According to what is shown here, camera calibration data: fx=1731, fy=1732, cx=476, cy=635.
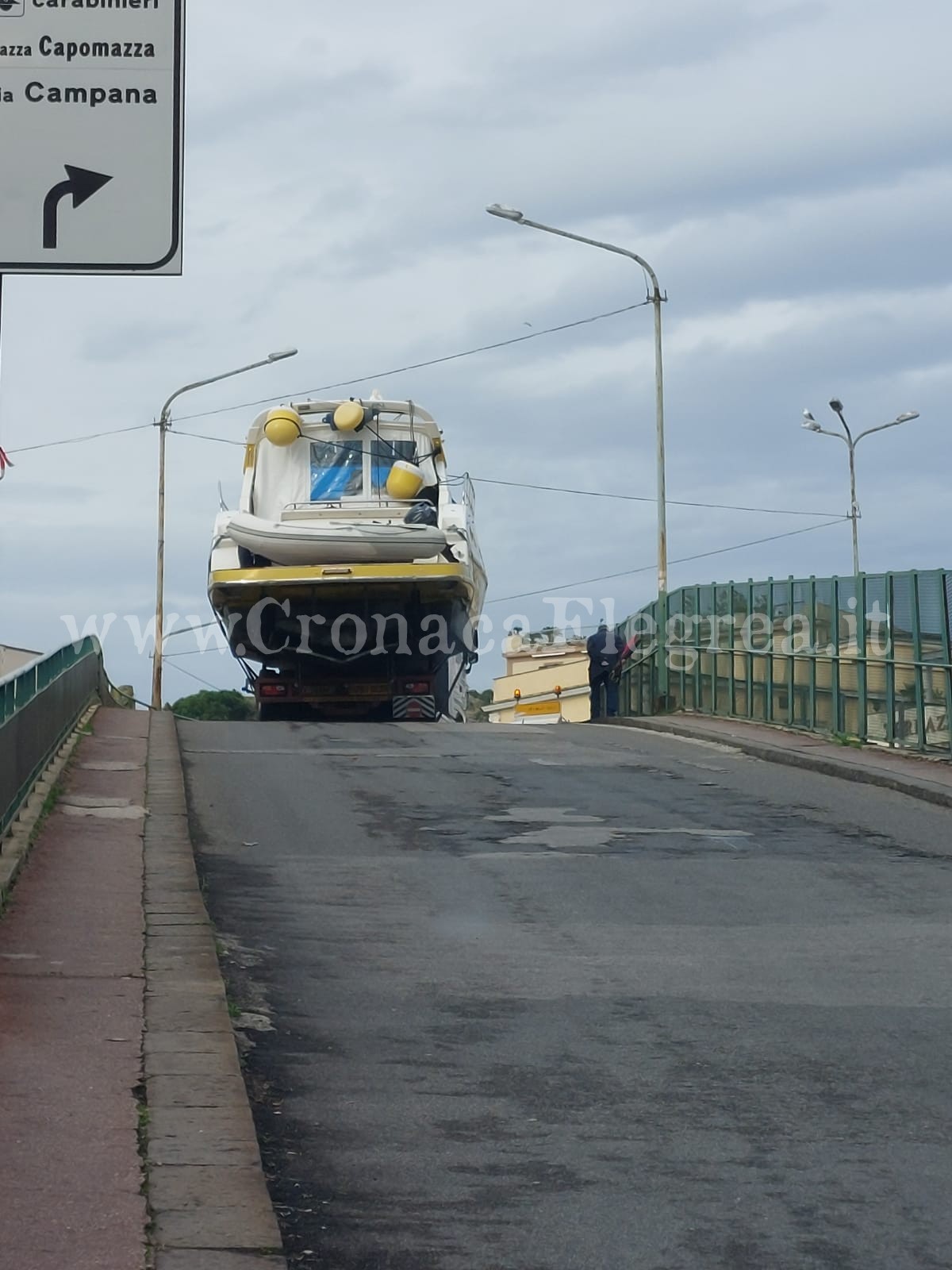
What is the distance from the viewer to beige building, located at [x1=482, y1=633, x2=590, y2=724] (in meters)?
69.7

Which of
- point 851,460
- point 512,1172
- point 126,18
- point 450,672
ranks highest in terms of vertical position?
point 851,460

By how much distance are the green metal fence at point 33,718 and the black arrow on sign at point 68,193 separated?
11.8 ft

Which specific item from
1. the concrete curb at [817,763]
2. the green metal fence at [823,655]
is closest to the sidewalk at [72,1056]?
the concrete curb at [817,763]

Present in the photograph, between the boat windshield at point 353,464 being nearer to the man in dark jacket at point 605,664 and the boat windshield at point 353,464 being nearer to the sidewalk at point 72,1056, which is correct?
the man in dark jacket at point 605,664

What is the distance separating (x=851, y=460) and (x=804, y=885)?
37333 millimetres

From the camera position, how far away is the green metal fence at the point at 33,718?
30.7ft

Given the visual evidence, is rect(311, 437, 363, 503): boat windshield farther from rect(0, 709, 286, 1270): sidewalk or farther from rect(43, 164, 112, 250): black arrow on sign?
rect(43, 164, 112, 250): black arrow on sign

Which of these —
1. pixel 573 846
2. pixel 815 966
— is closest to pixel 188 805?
pixel 573 846

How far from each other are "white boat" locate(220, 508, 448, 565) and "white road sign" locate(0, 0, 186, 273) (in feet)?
51.4

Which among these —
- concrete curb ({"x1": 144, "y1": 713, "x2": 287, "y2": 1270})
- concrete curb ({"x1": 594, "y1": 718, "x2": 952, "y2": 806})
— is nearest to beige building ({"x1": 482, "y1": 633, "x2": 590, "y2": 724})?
concrete curb ({"x1": 594, "y1": 718, "x2": 952, "y2": 806})

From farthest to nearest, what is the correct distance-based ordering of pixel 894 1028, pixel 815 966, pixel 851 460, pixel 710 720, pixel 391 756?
pixel 851 460
pixel 710 720
pixel 391 756
pixel 815 966
pixel 894 1028

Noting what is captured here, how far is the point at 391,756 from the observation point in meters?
17.2

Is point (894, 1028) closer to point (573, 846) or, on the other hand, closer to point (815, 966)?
point (815, 966)

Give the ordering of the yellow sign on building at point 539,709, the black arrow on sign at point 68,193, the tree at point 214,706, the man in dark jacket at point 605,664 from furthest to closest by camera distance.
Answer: the yellow sign on building at point 539,709 < the tree at point 214,706 < the man in dark jacket at point 605,664 < the black arrow on sign at point 68,193
